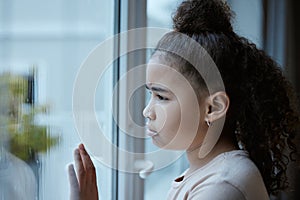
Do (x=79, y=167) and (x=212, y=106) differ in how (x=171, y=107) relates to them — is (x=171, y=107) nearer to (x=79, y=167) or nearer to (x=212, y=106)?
(x=212, y=106)

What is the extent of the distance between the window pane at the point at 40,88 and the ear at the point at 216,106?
33 cm

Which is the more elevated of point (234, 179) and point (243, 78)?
point (243, 78)

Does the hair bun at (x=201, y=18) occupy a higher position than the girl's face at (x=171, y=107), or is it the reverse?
the hair bun at (x=201, y=18)

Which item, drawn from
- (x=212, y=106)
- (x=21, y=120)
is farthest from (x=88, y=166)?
(x=212, y=106)

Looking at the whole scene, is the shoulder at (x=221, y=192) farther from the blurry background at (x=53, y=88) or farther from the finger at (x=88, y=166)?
the blurry background at (x=53, y=88)

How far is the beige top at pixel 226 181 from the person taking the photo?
0.75 metres

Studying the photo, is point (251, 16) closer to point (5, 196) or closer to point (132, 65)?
point (132, 65)

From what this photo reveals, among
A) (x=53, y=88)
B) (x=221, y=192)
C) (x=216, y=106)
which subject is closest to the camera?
(x=221, y=192)

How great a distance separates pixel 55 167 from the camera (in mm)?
998

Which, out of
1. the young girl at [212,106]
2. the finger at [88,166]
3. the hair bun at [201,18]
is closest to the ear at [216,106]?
the young girl at [212,106]

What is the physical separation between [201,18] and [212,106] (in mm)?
164

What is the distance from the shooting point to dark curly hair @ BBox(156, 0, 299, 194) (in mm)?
A: 844

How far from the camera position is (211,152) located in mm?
863

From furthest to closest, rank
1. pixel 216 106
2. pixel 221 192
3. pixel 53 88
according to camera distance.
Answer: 1. pixel 53 88
2. pixel 216 106
3. pixel 221 192
